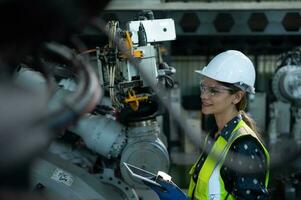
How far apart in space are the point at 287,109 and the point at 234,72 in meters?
3.40

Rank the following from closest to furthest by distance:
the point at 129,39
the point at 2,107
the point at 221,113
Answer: the point at 2,107
the point at 221,113
the point at 129,39

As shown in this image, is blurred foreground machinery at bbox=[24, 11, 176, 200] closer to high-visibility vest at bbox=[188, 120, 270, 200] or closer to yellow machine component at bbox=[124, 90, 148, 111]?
yellow machine component at bbox=[124, 90, 148, 111]

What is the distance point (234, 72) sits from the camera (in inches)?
116

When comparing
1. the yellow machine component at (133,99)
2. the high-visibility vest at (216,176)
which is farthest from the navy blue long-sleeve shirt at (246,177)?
the yellow machine component at (133,99)

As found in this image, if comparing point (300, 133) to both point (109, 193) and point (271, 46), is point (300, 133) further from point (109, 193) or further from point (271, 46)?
point (109, 193)

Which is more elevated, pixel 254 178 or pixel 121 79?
pixel 121 79

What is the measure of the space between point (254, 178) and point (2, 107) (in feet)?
6.25

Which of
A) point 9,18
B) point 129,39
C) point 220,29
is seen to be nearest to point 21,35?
point 9,18

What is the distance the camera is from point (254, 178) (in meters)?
2.51

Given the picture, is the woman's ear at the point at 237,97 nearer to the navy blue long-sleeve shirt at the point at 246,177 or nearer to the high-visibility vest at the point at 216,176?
the high-visibility vest at the point at 216,176

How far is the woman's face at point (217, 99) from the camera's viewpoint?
9.41 ft

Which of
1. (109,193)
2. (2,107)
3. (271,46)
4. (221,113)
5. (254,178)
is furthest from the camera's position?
(271,46)

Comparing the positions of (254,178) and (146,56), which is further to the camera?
(146,56)

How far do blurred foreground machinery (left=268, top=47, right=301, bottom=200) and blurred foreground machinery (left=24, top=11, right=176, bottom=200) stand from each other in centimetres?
147
